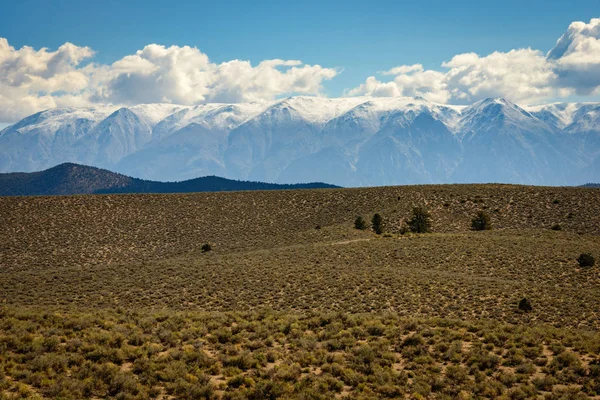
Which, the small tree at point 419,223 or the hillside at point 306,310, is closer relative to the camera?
the hillside at point 306,310

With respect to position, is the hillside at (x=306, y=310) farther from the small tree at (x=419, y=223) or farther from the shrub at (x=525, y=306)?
the small tree at (x=419, y=223)

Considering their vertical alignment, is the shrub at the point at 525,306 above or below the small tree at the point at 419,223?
below

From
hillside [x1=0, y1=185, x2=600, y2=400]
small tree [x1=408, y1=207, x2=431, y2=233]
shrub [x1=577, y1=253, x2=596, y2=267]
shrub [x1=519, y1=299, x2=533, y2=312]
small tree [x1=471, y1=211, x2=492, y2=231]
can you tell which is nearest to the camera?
hillside [x1=0, y1=185, x2=600, y2=400]

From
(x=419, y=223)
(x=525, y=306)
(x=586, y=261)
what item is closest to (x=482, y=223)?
(x=419, y=223)

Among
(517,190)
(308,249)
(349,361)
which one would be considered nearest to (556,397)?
(349,361)

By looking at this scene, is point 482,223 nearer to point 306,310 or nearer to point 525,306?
point 525,306

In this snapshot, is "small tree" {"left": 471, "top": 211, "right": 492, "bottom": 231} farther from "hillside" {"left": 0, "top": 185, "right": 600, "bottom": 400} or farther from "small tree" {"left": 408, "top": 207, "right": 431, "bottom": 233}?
"small tree" {"left": 408, "top": 207, "right": 431, "bottom": 233}

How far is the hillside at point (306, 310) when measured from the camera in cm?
1554

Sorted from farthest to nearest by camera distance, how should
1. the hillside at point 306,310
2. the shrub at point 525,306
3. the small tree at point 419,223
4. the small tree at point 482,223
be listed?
the small tree at point 419,223 → the small tree at point 482,223 → the shrub at point 525,306 → the hillside at point 306,310

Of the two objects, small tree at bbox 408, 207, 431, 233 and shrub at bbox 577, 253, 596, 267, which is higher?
small tree at bbox 408, 207, 431, 233

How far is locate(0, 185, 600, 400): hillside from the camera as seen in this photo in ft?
51.0

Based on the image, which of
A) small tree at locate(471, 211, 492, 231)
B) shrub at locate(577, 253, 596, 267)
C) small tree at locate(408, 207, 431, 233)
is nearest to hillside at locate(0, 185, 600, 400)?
shrub at locate(577, 253, 596, 267)

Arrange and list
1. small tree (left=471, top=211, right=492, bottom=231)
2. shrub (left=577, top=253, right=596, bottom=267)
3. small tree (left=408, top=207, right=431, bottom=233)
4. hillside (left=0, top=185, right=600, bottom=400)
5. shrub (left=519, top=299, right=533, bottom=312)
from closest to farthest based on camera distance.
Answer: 1. hillside (left=0, top=185, right=600, bottom=400)
2. shrub (left=519, top=299, right=533, bottom=312)
3. shrub (left=577, top=253, right=596, bottom=267)
4. small tree (left=471, top=211, right=492, bottom=231)
5. small tree (left=408, top=207, right=431, bottom=233)

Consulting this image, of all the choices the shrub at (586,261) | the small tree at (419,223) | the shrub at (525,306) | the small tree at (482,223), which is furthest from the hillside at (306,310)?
the small tree at (419,223)
